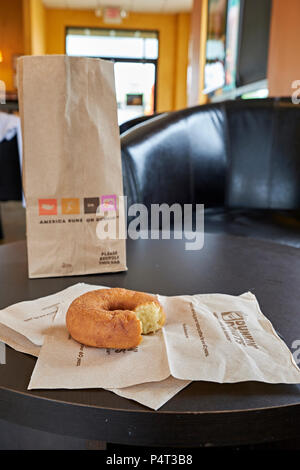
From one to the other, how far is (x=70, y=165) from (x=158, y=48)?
8.91 metres

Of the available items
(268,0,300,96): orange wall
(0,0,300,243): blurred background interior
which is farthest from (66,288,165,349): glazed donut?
(268,0,300,96): orange wall

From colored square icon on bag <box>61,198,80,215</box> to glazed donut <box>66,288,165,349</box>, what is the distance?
0.21 m

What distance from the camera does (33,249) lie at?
0.75 metres

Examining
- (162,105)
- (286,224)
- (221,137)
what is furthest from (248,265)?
(162,105)

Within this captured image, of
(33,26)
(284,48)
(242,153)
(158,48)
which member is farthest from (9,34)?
(242,153)

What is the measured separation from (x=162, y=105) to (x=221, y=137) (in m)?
7.31

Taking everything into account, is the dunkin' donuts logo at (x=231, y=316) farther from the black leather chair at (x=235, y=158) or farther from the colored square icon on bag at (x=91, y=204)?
the black leather chair at (x=235, y=158)

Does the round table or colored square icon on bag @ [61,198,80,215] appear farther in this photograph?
colored square icon on bag @ [61,198,80,215]

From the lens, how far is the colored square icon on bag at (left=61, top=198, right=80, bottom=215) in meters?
0.74

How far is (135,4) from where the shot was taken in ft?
26.6

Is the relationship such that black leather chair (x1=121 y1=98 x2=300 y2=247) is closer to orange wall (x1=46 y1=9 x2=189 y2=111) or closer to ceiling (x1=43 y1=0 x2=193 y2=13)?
ceiling (x1=43 y1=0 x2=193 y2=13)

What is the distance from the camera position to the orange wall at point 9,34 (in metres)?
7.54

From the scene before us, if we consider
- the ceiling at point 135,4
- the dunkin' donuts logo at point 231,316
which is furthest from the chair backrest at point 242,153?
the ceiling at point 135,4
